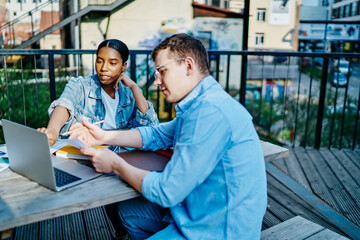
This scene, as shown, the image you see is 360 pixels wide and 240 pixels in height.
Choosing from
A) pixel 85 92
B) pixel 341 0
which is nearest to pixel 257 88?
pixel 85 92

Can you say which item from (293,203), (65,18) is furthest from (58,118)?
(65,18)

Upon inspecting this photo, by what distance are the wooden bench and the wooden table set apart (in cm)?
87

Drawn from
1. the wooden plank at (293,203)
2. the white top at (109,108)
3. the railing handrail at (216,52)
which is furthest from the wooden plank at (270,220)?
the railing handrail at (216,52)

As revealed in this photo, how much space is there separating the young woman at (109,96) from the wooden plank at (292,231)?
116cm

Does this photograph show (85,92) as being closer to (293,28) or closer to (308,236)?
(308,236)

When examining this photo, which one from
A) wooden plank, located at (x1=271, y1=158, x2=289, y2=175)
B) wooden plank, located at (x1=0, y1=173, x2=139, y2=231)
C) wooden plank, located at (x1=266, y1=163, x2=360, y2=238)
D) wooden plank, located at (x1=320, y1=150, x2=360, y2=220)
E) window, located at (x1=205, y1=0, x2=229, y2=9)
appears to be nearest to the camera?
wooden plank, located at (x1=0, y1=173, x2=139, y2=231)

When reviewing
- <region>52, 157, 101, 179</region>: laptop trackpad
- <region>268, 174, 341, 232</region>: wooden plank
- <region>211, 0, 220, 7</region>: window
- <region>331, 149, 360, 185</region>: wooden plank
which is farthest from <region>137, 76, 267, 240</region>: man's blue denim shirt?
<region>211, 0, 220, 7</region>: window

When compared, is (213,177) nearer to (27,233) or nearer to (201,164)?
(201,164)

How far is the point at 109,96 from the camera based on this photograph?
253cm

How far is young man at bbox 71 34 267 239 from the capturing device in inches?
49.4

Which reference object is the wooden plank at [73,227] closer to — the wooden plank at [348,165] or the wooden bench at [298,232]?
the wooden bench at [298,232]

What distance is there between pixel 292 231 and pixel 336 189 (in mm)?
1763

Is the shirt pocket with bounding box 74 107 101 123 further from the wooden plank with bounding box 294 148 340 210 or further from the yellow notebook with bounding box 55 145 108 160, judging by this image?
the wooden plank with bounding box 294 148 340 210

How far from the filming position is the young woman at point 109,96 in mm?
2359
